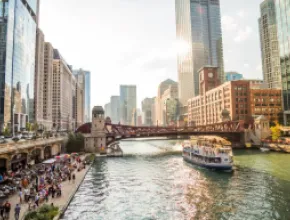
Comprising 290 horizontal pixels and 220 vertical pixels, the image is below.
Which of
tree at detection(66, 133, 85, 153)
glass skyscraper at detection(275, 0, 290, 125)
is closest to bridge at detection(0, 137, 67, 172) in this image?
tree at detection(66, 133, 85, 153)

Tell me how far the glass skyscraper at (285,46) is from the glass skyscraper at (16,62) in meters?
138

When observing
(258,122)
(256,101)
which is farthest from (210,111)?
(258,122)

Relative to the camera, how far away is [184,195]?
36.4 metres

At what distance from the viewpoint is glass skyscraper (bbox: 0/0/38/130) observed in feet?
366

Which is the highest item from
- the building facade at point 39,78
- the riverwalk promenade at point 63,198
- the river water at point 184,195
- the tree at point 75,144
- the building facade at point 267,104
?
the building facade at point 39,78

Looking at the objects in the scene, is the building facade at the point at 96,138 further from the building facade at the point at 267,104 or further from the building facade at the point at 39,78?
the building facade at the point at 267,104

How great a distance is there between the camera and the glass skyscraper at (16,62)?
111m

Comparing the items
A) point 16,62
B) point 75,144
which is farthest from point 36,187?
point 16,62

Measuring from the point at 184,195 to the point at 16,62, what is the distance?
11900 centimetres

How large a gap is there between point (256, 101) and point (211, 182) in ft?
353

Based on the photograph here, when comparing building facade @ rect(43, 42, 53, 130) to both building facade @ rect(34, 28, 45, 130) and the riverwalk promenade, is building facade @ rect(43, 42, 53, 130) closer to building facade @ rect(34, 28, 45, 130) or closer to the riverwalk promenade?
building facade @ rect(34, 28, 45, 130)

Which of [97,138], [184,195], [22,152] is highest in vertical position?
[97,138]

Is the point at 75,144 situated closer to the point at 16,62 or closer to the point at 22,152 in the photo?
the point at 22,152

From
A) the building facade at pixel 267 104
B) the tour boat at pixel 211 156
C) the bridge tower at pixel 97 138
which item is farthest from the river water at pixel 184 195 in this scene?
the building facade at pixel 267 104
